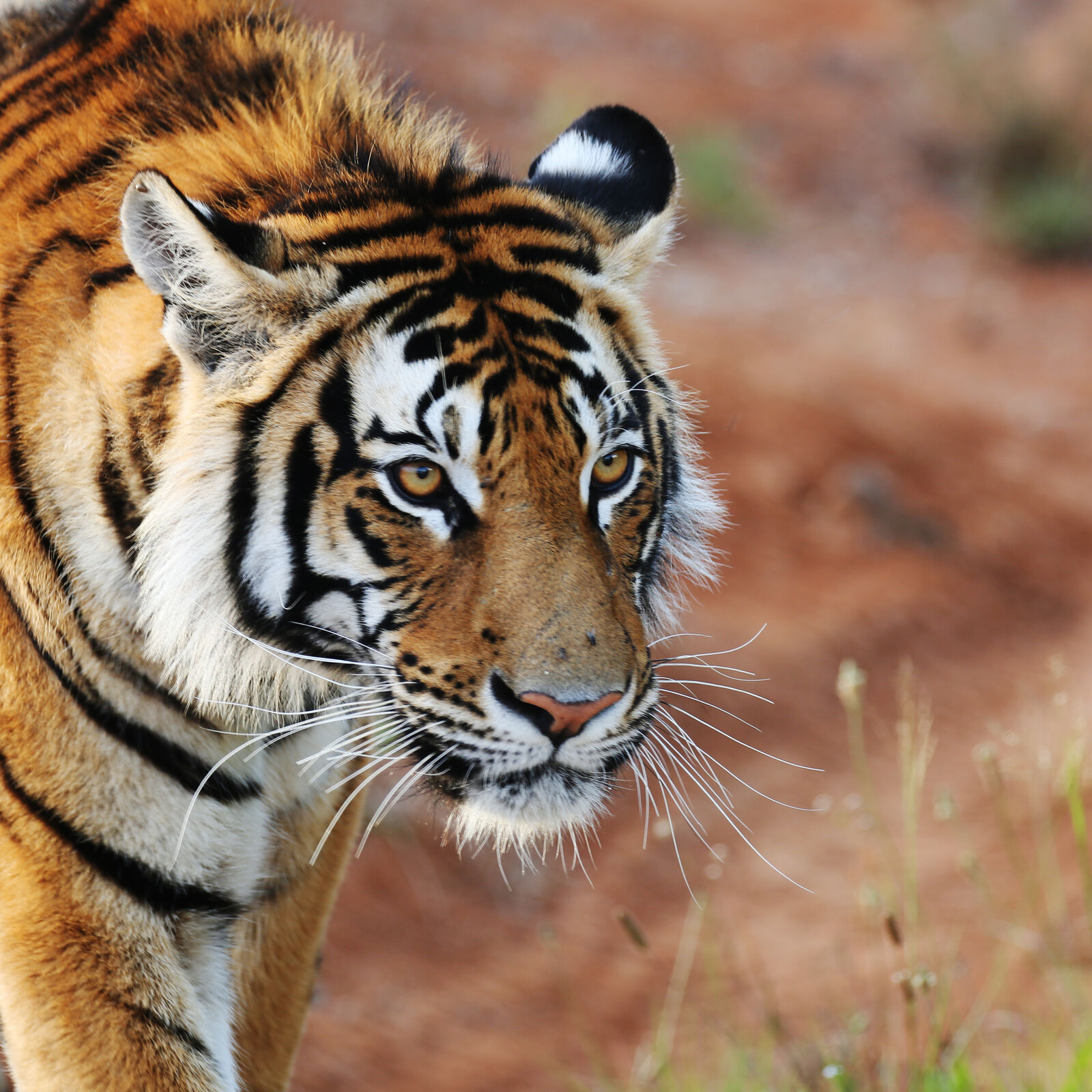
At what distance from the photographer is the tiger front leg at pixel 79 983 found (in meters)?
2.14

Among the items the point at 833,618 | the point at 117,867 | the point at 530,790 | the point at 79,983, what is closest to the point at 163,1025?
the point at 79,983

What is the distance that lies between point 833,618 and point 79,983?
568 centimetres

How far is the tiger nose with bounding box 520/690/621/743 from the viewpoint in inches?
79.1

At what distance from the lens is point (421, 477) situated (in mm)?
2115

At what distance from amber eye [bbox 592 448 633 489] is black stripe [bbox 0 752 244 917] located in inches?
39.4

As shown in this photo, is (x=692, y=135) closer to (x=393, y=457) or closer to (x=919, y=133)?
(x=919, y=133)

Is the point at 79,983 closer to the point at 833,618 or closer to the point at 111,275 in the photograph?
the point at 111,275

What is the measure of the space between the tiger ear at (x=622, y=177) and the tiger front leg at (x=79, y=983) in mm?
1446

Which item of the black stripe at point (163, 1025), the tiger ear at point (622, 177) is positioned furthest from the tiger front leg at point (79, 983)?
the tiger ear at point (622, 177)

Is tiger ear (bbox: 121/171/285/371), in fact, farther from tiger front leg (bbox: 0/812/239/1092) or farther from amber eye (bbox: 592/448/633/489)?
tiger front leg (bbox: 0/812/239/1092)

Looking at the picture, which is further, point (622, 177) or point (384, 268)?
point (622, 177)

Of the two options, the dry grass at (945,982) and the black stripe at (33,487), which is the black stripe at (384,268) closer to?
the black stripe at (33,487)

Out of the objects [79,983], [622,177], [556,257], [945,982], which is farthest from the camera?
[945,982]

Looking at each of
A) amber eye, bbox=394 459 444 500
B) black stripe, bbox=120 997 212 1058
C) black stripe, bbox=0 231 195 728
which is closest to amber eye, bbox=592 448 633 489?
amber eye, bbox=394 459 444 500
